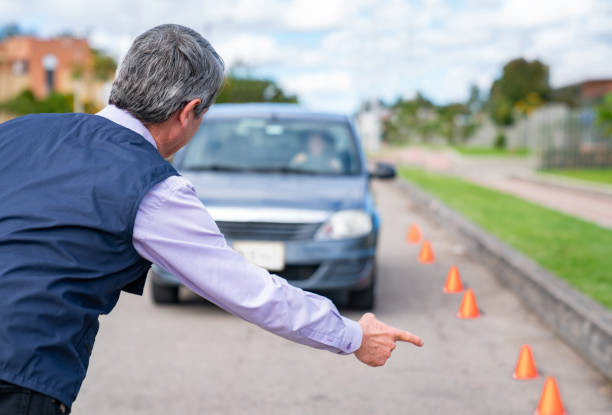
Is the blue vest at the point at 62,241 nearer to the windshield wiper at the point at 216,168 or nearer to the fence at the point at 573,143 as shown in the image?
the windshield wiper at the point at 216,168

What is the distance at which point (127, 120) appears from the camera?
2256 millimetres

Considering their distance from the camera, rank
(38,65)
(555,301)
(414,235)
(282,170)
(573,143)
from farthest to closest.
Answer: (38,65), (573,143), (414,235), (282,170), (555,301)

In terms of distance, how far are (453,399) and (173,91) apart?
10.1 feet

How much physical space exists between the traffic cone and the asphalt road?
3.0 inches

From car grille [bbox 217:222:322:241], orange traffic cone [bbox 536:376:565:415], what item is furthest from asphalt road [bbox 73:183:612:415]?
car grille [bbox 217:222:322:241]

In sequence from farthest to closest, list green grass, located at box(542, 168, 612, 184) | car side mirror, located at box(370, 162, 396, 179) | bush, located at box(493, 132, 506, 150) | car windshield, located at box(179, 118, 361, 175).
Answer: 1. bush, located at box(493, 132, 506, 150)
2. green grass, located at box(542, 168, 612, 184)
3. car side mirror, located at box(370, 162, 396, 179)
4. car windshield, located at box(179, 118, 361, 175)

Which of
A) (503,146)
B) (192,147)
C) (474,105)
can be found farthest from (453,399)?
(474,105)

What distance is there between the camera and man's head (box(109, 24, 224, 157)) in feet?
7.29

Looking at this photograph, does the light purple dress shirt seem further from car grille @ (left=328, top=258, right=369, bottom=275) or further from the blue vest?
car grille @ (left=328, top=258, right=369, bottom=275)

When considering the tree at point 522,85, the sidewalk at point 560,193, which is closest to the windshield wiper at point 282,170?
the sidewalk at point 560,193

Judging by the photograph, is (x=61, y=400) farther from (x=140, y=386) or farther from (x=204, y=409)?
(x=140, y=386)

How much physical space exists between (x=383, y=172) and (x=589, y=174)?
19659 mm

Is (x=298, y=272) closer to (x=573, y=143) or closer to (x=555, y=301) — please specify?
(x=555, y=301)

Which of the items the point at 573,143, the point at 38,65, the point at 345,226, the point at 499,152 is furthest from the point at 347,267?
the point at 38,65
